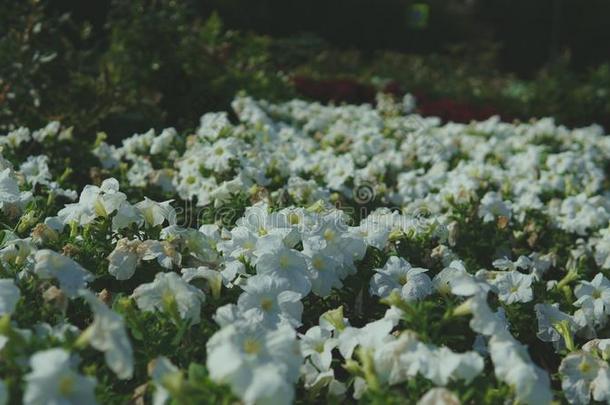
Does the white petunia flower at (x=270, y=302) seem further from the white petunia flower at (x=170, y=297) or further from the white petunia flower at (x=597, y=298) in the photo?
the white petunia flower at (x=597, y=298)

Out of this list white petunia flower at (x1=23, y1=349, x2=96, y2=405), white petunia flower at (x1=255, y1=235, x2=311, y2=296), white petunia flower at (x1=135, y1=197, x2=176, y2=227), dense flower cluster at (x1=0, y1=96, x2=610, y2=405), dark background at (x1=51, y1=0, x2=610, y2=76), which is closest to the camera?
white petunia flower at (x1=23, y1=349, x2=96, y2=405)

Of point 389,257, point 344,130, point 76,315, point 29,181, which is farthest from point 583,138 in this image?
point 76,315

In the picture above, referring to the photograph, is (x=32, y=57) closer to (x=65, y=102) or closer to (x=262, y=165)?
(x=65, y=102)

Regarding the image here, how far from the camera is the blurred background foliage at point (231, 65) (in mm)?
4781

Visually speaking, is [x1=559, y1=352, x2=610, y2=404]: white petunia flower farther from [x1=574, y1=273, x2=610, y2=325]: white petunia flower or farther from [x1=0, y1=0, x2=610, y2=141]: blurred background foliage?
[x1=0, y1=0, x2=610, y2=141]: blurred background foliage

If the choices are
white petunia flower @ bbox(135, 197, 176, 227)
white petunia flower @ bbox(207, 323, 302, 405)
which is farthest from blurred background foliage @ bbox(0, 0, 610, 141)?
white petunia flower @ bbox(207, 323, 302, 405)

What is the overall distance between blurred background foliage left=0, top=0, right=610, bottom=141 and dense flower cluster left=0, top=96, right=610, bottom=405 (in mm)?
963

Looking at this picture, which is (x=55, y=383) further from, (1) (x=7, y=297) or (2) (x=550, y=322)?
(2) (x=550, y=322)

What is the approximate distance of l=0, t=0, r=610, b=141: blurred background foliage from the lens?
15.7 ft

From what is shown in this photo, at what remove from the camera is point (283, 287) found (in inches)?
74.8

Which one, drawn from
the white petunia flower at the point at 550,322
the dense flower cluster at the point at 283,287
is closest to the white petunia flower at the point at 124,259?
the dense flower cluster at the point at 283,287

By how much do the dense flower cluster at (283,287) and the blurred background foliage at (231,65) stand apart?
3.16ft

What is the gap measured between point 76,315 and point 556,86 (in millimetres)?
7741

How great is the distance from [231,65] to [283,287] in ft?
17.2
